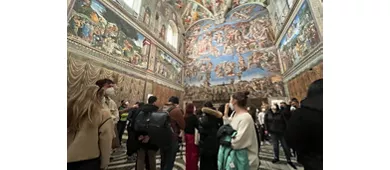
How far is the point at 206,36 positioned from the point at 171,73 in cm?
65

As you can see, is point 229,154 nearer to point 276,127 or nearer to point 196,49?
point 276,127

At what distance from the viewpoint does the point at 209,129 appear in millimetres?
1758

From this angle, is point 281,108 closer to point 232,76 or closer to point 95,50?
point 232,76

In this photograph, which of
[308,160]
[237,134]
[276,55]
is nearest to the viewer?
[308,160]

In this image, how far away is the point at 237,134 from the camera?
5.22 feet

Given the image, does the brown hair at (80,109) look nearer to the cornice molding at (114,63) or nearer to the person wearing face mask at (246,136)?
the cornice molding at (114,63)

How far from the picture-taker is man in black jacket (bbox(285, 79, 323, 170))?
57.7 inches

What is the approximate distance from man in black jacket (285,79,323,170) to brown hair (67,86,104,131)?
A: 1.92 m

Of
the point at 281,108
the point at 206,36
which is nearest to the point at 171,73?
the point at 206,36

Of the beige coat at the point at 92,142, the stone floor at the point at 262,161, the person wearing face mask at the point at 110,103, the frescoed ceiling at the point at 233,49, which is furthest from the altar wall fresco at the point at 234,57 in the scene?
the beige coat at the point at 92,142

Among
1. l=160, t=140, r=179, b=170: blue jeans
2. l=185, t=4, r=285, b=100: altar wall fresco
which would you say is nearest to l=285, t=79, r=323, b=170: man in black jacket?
l=185, t=4, r=285, b=100: altar wall fresco

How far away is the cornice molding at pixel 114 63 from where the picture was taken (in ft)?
4.88

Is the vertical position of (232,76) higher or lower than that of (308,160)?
higher

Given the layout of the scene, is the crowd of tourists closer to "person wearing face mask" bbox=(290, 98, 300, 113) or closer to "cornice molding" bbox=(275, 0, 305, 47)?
"person wearing face mask" bbox=(290, 98, 300, 113)
